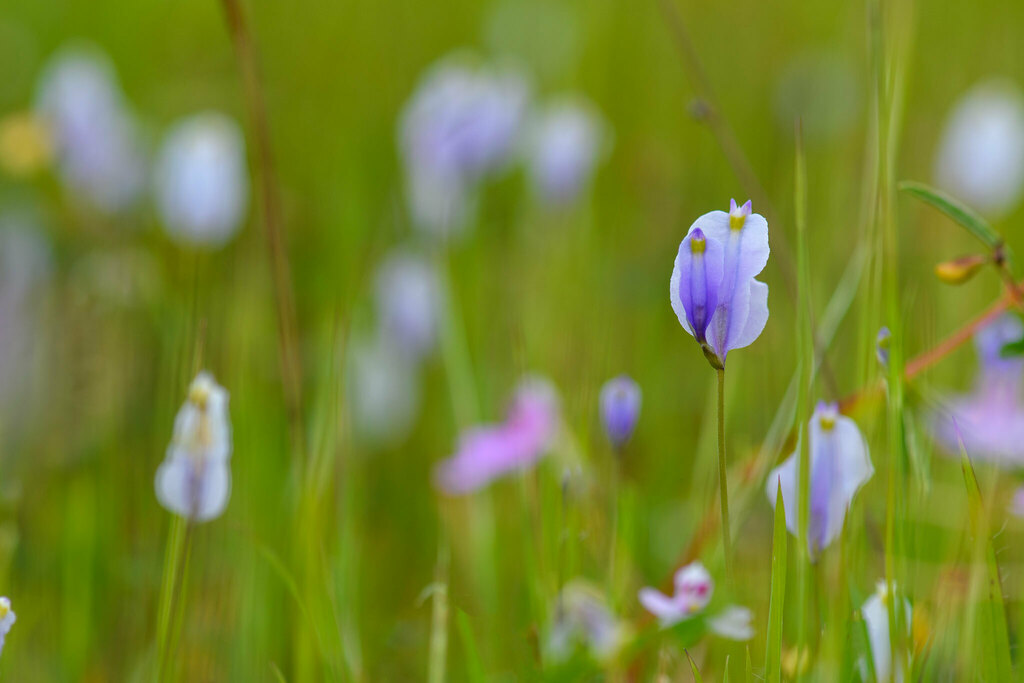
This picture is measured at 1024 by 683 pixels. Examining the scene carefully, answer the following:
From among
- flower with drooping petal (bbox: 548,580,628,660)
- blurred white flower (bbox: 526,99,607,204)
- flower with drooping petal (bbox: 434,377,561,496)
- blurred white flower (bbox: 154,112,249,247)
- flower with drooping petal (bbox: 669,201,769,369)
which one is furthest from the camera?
blurred white flower (bbox: 526,99,607,204)

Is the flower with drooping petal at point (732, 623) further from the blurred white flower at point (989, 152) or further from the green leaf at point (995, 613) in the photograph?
the blurred white flower at point (989, 152)

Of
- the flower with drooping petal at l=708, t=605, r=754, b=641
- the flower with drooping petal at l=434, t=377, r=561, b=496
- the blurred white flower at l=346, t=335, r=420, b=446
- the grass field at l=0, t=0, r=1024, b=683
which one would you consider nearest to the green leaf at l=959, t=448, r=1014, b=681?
the grass field at l=0, t=0, r=1024, b=683

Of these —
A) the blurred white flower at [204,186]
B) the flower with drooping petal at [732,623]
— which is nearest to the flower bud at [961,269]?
the flower with drooping petal at [732,623]

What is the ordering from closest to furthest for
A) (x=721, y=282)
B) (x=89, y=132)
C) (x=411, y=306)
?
(x=721, y=282)
(x=411, y=306)
(x=89, y=132)

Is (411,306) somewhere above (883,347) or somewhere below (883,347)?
below

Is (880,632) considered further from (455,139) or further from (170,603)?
(455,139)

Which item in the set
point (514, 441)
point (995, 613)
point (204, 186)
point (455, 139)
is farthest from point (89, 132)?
point (995, 613)

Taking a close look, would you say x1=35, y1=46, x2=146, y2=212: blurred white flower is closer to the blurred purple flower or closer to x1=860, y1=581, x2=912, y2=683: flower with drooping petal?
the blurred purple flower
